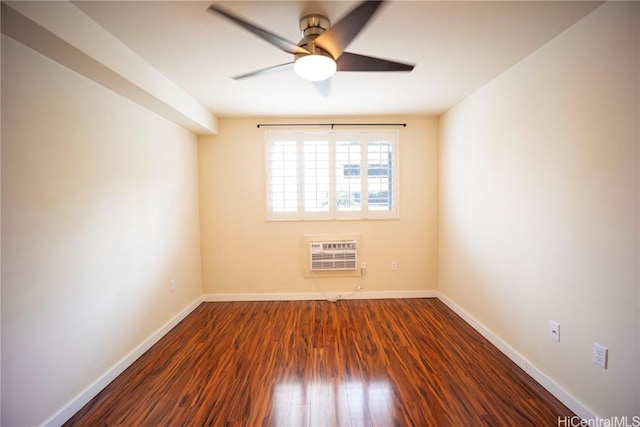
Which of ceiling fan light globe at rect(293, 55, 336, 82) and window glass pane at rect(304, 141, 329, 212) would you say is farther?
window glass pane at rect(304, 141, 329, 212)

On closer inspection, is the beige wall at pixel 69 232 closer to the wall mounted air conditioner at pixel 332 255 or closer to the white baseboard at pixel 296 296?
the white baseboard at pixel 296 296

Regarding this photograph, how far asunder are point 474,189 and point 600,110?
1.22m

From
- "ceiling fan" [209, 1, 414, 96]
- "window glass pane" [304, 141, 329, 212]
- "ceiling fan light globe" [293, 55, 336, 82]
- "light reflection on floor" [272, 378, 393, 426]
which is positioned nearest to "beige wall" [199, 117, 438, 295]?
"window glass pane" [304, 141, 329, 212]

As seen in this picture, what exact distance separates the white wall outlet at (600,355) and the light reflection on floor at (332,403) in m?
1.18

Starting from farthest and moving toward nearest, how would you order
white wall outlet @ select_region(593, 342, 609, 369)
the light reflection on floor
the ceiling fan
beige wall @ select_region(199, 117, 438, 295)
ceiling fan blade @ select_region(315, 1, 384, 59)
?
beige wall @ select_region(199, 117, 438, 295) < the light reflection on floor < white wall outlet @ select_region(593, 342, 609, 369) < the ceiling fan < ceiling fan blade @ select_region(315, 1, 384, 59)

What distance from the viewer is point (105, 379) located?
1781 mm

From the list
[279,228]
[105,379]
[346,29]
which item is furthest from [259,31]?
[105,379]

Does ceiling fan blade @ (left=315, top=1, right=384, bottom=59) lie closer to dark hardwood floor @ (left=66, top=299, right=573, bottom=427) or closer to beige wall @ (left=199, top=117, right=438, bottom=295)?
beige wall @ (left=199, top=117, right=438, bottom=295)

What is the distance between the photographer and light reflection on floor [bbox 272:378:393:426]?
1484 mm

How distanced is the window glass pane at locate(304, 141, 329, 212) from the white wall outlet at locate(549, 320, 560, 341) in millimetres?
2323

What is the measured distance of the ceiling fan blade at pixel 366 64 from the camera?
1518mm

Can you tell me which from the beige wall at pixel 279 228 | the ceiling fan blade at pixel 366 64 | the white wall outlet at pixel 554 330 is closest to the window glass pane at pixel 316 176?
the beige wall at pixel 279 228

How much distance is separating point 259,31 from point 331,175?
6.92 feet

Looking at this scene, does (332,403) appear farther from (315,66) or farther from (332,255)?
(315,66)
